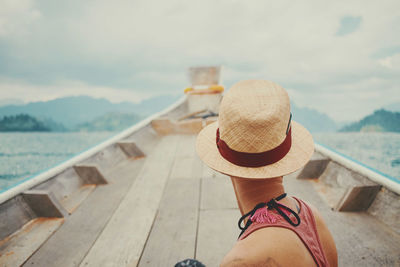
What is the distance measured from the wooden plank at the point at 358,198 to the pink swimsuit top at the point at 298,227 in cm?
164

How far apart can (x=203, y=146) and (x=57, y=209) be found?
7.43ft

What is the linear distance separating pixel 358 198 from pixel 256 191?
1.91 metres

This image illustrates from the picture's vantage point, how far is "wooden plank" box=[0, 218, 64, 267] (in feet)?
6.61

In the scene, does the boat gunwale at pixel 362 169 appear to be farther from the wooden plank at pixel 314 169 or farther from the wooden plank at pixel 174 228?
the wooden plank at pixel 174 228

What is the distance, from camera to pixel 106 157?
3719mm

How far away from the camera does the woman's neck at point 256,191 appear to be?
39.6 inches

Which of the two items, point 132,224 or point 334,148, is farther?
point 334,148

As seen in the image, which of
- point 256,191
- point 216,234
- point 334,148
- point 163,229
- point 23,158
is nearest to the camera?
point 256,191

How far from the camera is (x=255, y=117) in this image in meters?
0.86

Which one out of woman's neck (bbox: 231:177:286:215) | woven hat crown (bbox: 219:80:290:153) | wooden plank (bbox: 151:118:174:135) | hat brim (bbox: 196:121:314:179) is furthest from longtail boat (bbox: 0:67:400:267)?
wooden plank (bbox: 151:118:174:135)

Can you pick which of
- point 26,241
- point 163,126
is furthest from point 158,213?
point 163,126

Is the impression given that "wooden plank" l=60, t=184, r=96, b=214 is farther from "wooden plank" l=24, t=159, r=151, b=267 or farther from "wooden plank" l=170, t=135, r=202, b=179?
"wooden plank" l=170, t=135, r=202, b=179

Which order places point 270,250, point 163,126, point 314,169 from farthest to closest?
point 163,126 < point 314,169 < point 270,250

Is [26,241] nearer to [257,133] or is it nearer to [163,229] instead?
[163,229]
